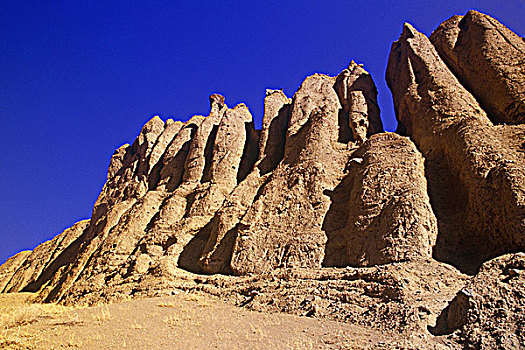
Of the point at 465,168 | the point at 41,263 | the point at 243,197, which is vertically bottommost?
the point at 41,263

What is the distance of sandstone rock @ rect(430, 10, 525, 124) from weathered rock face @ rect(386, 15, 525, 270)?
2.50 feet

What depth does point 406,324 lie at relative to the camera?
298 inches

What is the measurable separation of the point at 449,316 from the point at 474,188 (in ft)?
19.9

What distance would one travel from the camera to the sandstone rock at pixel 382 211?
1154cm

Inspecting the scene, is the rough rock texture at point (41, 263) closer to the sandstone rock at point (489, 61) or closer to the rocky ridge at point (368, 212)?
the rocky ridge at point (368, 212)

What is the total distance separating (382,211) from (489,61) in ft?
35.4

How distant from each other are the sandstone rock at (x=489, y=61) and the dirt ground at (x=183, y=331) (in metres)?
13.1

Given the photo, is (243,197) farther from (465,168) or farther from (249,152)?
(465,168)

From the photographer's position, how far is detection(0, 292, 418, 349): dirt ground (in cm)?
722

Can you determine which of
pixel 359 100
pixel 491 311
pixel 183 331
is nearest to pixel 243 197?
pixel 359 100

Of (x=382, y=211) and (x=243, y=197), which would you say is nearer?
(x=382, y=211)

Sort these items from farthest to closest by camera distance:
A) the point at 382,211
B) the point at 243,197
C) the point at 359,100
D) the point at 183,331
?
the point at 359,100, the point at 243,197, the point at 382,211, the point at 183,331

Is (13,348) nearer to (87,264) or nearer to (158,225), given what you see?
(158,225)

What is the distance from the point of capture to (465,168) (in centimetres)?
1260
